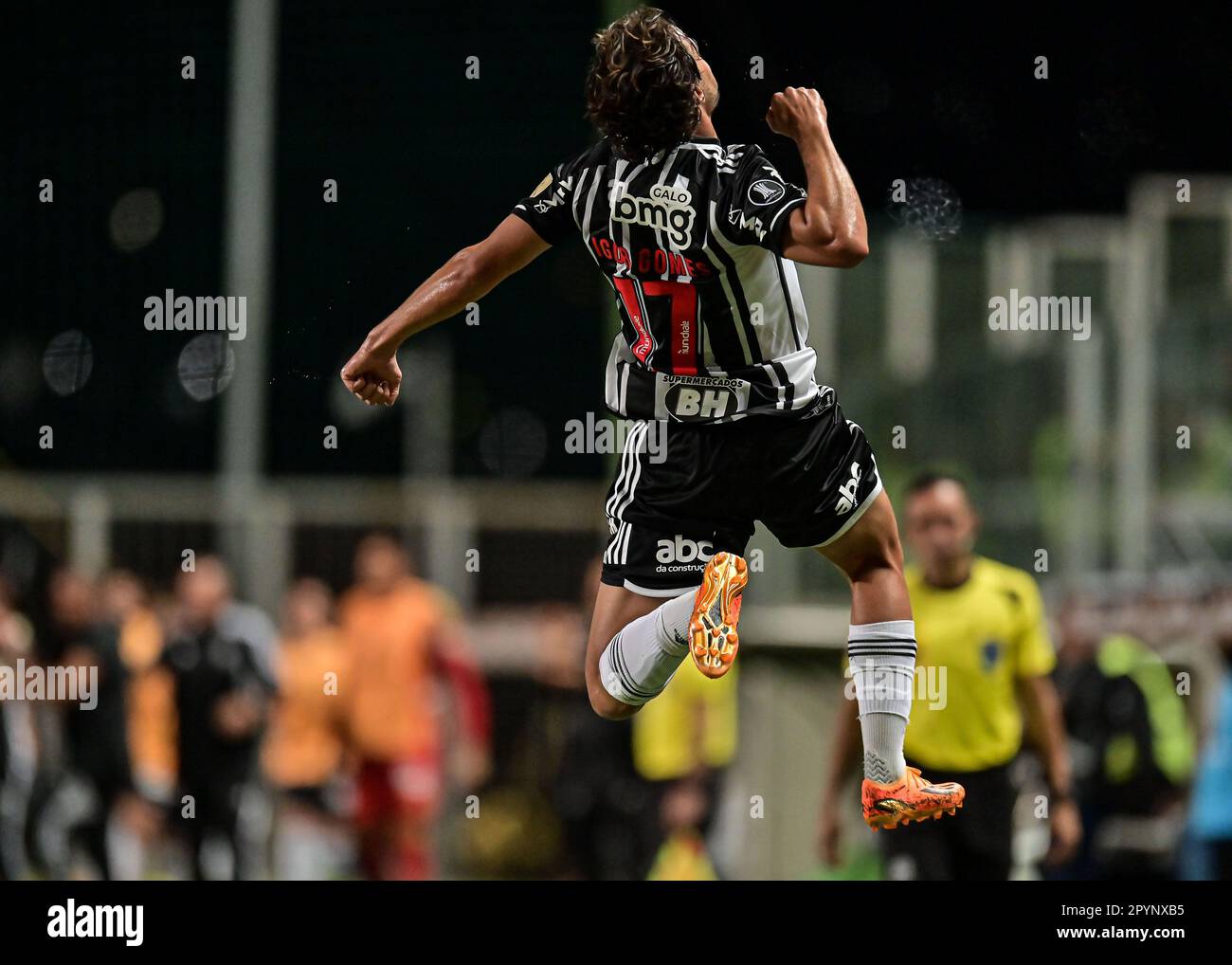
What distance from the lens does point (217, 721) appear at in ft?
39.4

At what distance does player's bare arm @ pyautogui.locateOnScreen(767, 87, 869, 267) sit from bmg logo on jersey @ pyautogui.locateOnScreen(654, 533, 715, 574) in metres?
1.22

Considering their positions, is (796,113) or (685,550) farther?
(685,550)

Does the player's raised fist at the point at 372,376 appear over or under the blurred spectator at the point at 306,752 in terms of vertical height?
over

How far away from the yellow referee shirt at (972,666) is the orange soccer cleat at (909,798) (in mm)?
2534

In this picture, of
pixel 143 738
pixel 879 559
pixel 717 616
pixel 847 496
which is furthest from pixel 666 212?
pixel 143 738

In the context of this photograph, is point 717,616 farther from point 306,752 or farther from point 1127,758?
point 306,752

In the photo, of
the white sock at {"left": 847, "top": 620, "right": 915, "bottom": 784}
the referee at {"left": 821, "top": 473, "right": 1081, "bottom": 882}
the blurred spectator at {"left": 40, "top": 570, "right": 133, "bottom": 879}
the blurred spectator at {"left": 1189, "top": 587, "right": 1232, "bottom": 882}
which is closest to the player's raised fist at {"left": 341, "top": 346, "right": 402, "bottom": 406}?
the white sock at {"left": 847, "top": 620, "right": 915, "bottom": 784}

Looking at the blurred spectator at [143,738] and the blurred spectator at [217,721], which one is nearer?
the blurred spectator at [217,721]

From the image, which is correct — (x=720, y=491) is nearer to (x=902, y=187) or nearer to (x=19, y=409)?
(x=902, y=187)

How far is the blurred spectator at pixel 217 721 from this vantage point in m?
12.0

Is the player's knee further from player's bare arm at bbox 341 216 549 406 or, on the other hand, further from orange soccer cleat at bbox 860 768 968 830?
player's bare arm at bbox 341 216 549 406

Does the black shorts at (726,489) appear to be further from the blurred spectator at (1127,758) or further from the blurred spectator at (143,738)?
the blurred spectator at (143,738)
